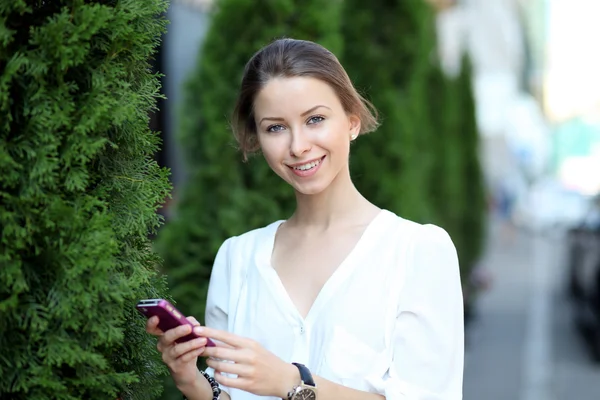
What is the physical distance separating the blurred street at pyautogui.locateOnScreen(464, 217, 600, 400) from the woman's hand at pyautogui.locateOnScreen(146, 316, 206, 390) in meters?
6.37

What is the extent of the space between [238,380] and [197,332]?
0.13 metres

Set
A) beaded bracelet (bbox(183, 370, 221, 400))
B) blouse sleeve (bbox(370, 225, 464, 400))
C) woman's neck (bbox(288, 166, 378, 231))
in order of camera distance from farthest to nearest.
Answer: woman's neck (bbox(288, 166, 378, 231)) → beaded bracelet (bbox(183, 370, 221, 400)) → blouse sleeve (bbox(370, 225, 464, 400))

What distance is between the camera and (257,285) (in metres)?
2.26

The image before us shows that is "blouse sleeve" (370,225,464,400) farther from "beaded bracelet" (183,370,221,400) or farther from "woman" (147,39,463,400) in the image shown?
"beaded bracelet" (183,370,221,400)

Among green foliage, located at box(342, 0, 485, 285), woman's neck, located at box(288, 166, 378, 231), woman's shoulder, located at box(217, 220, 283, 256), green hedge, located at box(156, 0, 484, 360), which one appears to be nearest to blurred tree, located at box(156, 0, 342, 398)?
green hedge, located at box(156, 0, 484, 360)

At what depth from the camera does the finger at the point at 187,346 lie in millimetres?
1856

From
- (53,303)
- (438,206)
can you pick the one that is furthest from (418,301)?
(438,206)

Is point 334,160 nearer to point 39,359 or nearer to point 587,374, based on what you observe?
point 39,359

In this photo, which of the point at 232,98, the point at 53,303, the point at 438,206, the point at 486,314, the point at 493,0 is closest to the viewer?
the point at 53,303

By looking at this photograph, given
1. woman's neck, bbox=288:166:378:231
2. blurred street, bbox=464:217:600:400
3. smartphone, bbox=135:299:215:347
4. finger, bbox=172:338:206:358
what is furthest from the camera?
blurred street, bbox=464:217:600:400

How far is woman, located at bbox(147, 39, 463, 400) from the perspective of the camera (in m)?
2.04

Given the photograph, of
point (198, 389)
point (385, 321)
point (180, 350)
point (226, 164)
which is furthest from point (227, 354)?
point (226, 164)

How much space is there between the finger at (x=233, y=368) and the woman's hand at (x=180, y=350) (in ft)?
0.18

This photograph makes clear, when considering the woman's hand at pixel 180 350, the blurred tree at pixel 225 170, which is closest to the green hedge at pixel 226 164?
the blurred tree at pixel 225 170
